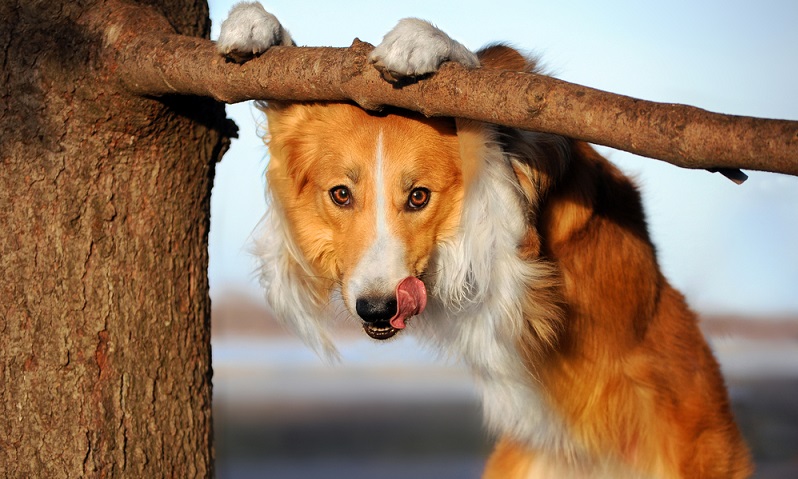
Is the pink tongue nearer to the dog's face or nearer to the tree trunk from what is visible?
the dog's face

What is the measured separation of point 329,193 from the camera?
3033 millimetres

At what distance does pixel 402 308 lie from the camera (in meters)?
2.74

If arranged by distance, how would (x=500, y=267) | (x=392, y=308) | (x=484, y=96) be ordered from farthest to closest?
(x=500, y=267) < (x=392, y=308) < (x=484, y=96)

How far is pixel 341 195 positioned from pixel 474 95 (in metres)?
0.94

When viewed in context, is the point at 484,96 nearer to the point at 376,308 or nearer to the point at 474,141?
the point at 474,141

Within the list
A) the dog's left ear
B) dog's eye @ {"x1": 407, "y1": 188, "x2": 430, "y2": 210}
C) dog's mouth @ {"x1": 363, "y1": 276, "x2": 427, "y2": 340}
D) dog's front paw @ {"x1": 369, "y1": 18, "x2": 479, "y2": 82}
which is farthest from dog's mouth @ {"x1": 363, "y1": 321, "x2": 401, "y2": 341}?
dog's front paw @ {"x1": 369, "y1": 18, "x2": 479, "y2": 82}

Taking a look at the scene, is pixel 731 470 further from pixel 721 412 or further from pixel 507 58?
pixel 507 58

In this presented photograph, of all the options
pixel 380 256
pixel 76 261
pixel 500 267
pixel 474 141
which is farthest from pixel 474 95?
pixel 76 261

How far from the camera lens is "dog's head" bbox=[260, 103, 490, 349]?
109 inches

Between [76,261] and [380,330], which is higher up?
[76,261]

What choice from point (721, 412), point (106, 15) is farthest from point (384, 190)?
point (721, 412)

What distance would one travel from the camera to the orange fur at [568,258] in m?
2.89

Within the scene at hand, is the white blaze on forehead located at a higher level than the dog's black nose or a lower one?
higher

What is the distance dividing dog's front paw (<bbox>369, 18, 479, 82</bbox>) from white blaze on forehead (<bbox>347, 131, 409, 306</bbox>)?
58cm
